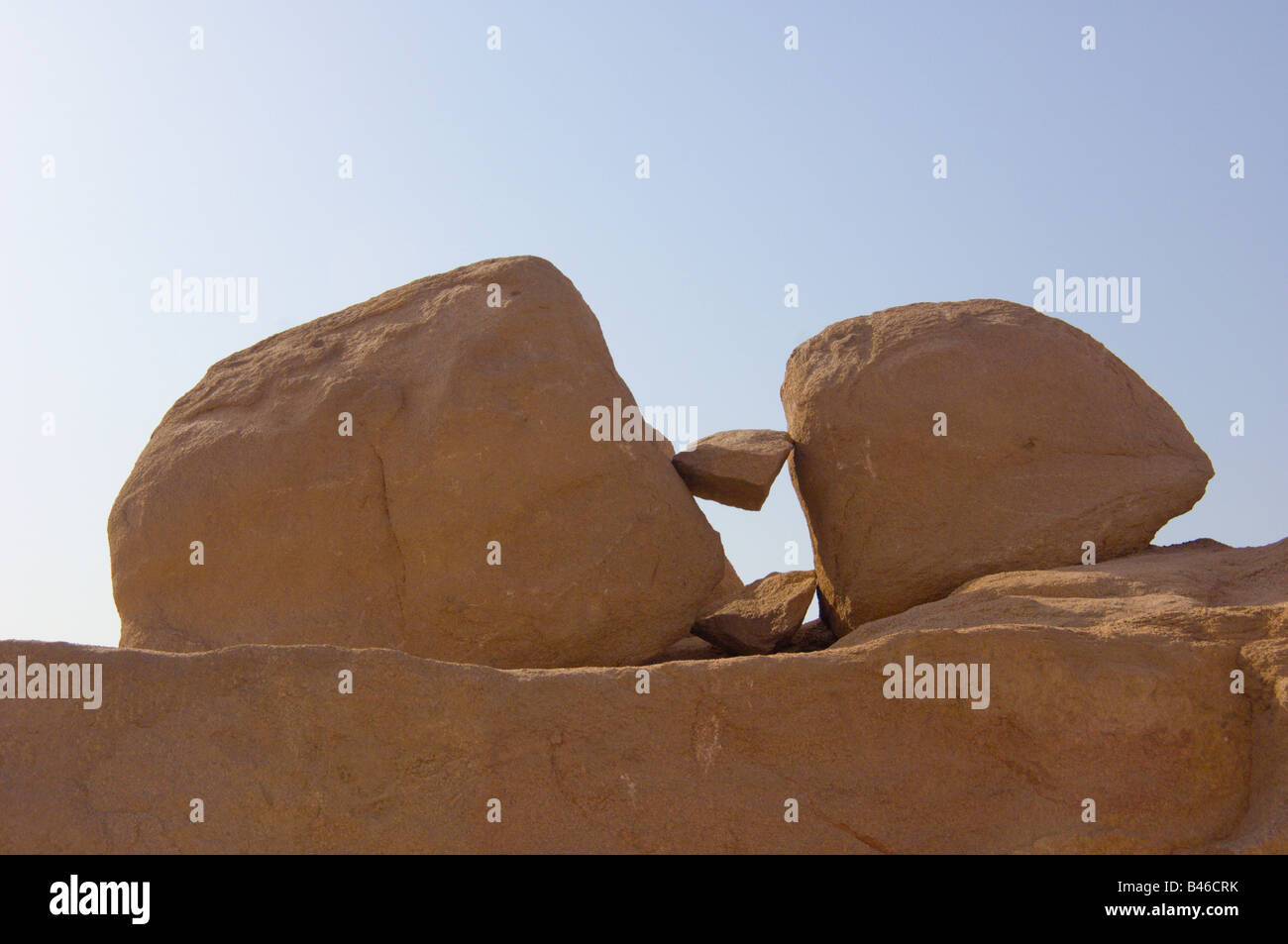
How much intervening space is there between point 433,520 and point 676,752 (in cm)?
227

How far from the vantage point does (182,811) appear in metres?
3.96

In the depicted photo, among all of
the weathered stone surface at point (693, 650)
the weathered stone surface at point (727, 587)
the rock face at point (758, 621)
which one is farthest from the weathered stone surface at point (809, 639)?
the weathered stone surface at point (727, 587)

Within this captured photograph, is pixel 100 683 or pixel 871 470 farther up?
pixel 871 470

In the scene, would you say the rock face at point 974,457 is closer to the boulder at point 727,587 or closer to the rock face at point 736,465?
the rock face at point 736,465

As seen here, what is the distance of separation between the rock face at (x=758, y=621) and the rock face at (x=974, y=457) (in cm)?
21

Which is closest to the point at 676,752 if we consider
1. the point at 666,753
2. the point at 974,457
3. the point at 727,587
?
the point at 666,753

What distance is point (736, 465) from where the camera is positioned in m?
6.62

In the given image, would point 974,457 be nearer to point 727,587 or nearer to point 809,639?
point 809,639

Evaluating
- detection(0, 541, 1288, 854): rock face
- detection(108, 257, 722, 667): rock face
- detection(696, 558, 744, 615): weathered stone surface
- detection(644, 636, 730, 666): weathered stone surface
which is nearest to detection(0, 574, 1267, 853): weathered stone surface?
detection(0, 541, 1288, 854): rock face

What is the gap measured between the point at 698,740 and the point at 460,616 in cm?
208

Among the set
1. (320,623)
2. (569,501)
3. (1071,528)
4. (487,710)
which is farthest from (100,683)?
(1071,528)

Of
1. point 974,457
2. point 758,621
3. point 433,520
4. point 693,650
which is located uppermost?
point 974,457

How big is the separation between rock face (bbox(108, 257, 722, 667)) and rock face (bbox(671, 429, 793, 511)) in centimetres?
33
